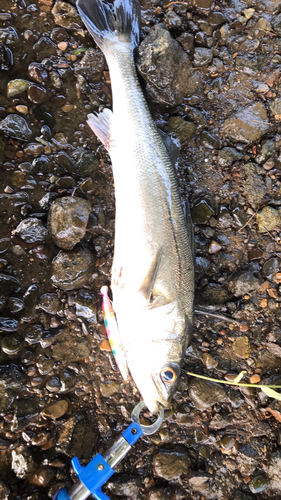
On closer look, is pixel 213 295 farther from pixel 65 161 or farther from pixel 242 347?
pixel 65 161

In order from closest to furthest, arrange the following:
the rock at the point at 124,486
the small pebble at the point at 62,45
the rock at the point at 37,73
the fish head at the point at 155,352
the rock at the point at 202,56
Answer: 1. the fish head at the point at 155,352
2. the rock at the point at 124,486
3. the rock at the point at 37,73
4. the small pebble at the point at 62,45
5. the rock at the point at 202,56

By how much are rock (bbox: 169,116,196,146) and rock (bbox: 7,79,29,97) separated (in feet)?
5.46

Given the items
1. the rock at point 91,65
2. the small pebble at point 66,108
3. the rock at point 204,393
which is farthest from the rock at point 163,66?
the rock at point 204,393

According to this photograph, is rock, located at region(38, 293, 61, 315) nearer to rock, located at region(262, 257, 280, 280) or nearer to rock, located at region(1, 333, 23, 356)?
rock, located at region(1, 333, 23, 356)

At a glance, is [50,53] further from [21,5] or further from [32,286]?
[32,286]

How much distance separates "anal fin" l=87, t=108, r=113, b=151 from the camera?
3074mm

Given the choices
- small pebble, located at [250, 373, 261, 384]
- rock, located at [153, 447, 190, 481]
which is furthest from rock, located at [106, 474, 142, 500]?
small pebble, located at [250, 373, 261, 384]

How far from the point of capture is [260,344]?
128 inches

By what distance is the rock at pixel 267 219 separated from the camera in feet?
10.8

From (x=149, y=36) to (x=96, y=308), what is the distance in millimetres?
3099

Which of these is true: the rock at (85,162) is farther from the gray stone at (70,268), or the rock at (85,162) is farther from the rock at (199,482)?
the rock at (199,482)

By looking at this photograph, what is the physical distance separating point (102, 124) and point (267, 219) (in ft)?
6.92

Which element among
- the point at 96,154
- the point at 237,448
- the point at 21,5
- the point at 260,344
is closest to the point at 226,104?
the point at 96,154

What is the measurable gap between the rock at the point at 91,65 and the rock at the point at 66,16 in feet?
1.06
